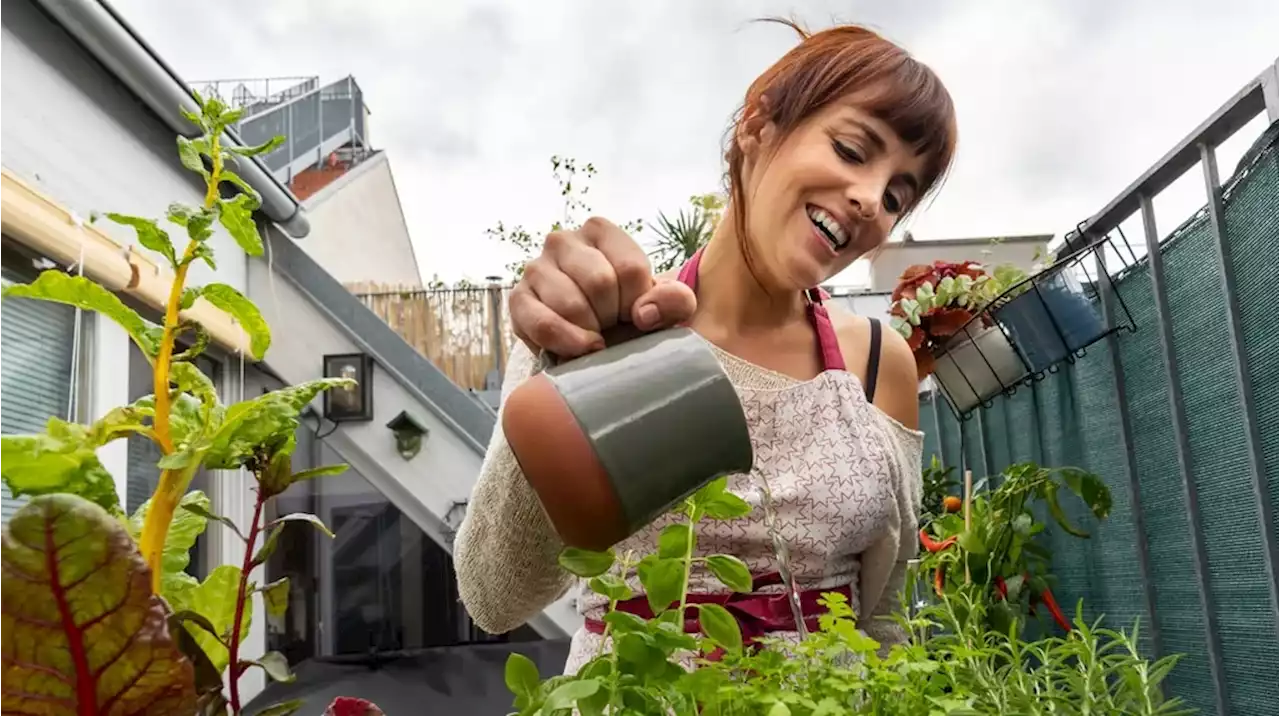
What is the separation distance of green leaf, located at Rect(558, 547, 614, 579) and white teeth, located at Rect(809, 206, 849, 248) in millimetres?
325

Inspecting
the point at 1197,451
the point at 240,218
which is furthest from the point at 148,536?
the point at 1197,451

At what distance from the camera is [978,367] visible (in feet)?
5.74

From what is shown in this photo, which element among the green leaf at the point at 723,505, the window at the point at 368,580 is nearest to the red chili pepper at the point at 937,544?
the green leaf at the point at 723,505

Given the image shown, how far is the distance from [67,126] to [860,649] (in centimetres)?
165

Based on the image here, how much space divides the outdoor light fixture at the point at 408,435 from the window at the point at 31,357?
36.2 inches

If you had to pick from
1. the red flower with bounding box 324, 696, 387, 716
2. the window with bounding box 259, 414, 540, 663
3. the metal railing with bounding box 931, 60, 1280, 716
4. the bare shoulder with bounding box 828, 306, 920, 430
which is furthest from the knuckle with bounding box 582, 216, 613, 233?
the window with bounding box 259, 414, 540, 663

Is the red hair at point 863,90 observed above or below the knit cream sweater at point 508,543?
above

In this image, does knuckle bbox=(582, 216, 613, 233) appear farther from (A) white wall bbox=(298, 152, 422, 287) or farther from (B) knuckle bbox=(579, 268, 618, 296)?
(A) white wall bbox=(298, 152, 422, 287)

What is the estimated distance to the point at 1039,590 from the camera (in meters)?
1.60

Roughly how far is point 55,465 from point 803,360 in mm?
567

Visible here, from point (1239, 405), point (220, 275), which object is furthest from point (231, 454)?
point (220, 275)

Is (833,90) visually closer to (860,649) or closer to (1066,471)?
(860,649)

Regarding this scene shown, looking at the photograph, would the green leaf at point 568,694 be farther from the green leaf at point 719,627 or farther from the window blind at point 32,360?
the window blind at point 32,360

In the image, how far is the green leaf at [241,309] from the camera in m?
0.40
